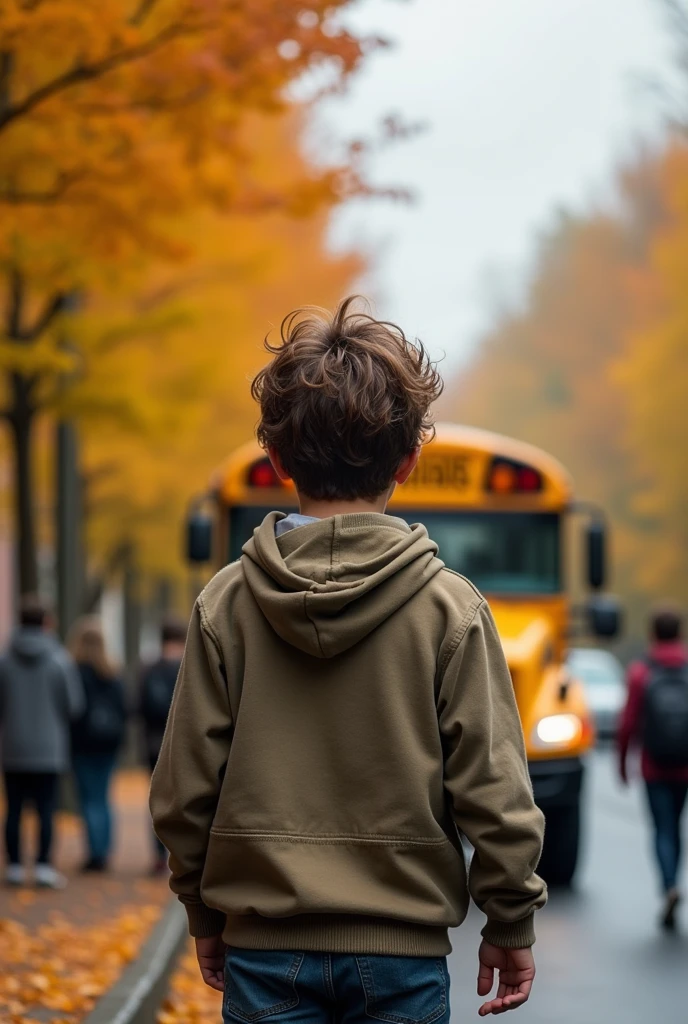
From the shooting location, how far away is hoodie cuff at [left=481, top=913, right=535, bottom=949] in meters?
2.70

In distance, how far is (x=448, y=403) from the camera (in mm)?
68938

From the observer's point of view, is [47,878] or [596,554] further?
[596,554]

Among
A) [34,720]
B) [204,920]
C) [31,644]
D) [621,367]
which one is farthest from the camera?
[621,367]

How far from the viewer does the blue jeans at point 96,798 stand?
39.1ft

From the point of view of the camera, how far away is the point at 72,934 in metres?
8.09

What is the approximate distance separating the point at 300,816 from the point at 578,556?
40.7 meters

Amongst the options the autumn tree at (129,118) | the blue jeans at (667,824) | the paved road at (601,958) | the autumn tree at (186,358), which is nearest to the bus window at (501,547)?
the blue jeans at (667,824)

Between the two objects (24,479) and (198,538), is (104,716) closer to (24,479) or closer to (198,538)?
(198,538)

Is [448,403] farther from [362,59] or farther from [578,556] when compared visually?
[362,59]

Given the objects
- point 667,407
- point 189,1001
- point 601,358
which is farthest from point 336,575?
point 601,358

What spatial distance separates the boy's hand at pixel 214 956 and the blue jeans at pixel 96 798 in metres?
9.24

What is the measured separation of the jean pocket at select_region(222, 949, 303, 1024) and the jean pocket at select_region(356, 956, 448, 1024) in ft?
0.36

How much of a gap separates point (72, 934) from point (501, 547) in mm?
3927

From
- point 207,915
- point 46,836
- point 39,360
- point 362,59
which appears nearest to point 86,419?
point 39,360
